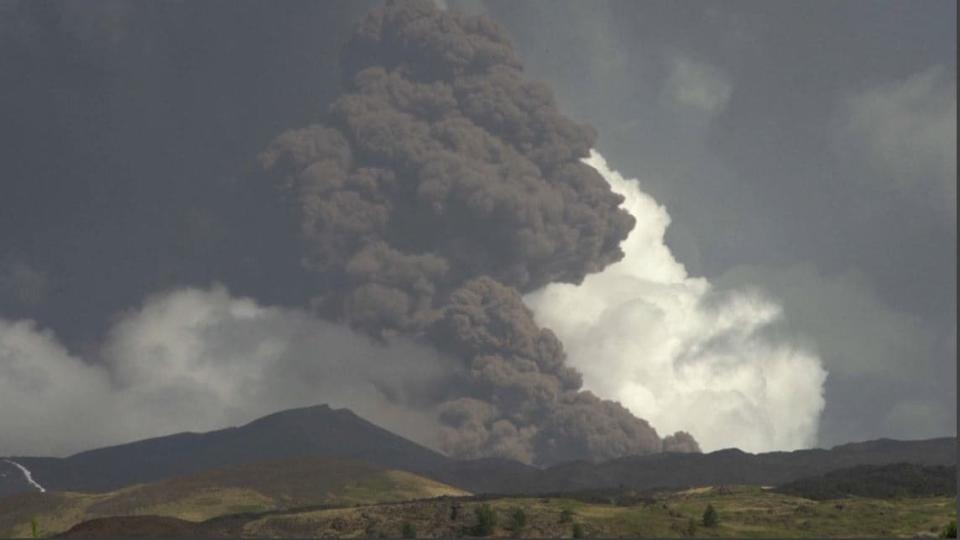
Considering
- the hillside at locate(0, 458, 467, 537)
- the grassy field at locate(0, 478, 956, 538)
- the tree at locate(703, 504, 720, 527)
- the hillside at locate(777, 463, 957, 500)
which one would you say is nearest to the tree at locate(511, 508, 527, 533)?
the grassy field at locate(0, 478, 956, 538)

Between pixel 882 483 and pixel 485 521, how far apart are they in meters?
58.9

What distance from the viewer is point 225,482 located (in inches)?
7269

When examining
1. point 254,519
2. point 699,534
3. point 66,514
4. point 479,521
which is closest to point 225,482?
point 66,514

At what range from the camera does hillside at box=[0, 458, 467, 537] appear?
163375 millimetres

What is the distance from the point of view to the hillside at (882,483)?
138250mm

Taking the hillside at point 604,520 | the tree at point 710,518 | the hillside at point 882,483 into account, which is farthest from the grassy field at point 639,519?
the hillside at point 882,483

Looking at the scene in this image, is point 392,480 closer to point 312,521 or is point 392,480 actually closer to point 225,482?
point 225,482

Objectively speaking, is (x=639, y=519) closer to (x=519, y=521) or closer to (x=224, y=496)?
(x=519, y=521)

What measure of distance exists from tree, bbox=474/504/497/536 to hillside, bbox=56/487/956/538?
0.78 metres

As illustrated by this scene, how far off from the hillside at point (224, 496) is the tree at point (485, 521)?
48406 millimetres

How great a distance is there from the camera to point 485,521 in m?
111

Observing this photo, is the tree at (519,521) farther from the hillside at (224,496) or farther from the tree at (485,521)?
the hillside at (224,496)

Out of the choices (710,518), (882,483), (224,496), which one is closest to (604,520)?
(710,518)

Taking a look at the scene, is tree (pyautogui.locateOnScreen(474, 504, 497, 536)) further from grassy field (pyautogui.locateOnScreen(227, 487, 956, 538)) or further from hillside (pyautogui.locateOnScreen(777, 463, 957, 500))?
hillside (pyautogui.locateOnScreen(777, 463, 957, 500))
